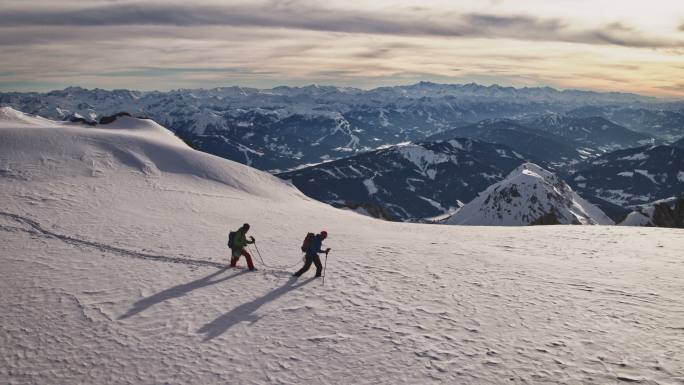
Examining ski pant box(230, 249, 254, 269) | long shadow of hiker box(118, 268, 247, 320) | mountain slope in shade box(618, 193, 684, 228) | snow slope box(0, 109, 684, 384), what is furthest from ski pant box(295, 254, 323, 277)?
mountain slope in shade box(618, 193, 684, 228)

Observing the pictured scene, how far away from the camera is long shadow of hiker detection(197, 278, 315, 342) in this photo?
1221 centimetres

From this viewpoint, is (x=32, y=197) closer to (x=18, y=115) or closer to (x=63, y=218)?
(x=63, y=218)

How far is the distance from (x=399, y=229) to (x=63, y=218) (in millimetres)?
22780

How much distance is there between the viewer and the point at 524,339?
12016mm

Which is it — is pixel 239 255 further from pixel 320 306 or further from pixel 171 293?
pixel 320 306

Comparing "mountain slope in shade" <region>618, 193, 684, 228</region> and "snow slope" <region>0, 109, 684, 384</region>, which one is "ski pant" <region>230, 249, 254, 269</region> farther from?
"mountain slope in shade" <region>618, 193, 684, 228</region>

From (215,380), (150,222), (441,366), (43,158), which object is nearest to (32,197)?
(150,222)

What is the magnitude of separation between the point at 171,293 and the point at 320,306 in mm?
5282

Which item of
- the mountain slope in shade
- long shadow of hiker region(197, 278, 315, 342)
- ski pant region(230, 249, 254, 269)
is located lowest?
the mountain slope in shade

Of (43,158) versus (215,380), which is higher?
(43,158)

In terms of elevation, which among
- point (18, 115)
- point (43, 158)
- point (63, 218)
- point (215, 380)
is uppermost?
point (18, 115)

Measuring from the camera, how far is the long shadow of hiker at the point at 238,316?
1221cm

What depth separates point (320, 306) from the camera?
14.2 metres

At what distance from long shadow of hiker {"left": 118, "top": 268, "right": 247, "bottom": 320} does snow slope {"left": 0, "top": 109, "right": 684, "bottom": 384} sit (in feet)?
0.26
